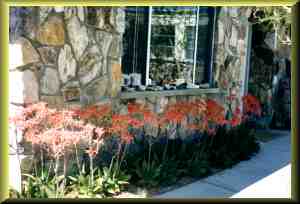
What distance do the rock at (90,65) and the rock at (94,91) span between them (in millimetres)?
84

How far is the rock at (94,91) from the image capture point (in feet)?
16.6

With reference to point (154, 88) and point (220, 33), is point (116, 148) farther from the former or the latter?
point (220, 33)

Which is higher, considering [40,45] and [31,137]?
[40,45]

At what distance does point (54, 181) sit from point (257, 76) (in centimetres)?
655

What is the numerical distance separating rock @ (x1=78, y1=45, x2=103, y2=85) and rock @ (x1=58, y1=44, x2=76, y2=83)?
122mm

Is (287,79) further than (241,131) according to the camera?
Yes

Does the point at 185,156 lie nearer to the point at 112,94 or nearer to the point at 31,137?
the point at 112,94

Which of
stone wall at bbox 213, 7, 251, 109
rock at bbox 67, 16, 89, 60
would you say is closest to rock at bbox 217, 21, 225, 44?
stone wall at bbox 213, 7, 251, 109

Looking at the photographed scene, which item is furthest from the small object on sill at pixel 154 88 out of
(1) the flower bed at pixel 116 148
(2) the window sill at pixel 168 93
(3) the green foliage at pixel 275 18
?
(3) the green foliage at pixel 275 18

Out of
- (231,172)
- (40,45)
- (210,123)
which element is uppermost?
(40,45)

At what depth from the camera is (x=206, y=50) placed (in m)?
7.13

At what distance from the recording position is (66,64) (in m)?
4.80

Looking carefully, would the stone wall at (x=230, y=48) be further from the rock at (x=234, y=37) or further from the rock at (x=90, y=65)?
the rock at (x=90, y=65)

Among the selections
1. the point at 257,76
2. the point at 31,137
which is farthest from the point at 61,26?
the point at 257,76
